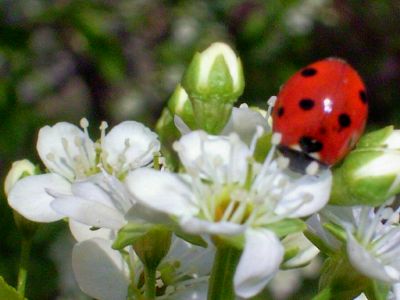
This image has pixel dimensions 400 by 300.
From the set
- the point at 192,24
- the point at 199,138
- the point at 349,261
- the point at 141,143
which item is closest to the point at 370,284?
the point at 349,261

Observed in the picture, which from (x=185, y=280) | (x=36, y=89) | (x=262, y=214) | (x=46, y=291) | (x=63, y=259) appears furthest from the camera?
(x=36, y=89)

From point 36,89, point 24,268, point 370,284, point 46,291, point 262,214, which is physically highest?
point 262,214

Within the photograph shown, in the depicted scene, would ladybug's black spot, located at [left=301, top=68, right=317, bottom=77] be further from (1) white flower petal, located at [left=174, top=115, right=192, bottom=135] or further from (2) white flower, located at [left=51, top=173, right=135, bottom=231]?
(2) white flower, located at [left=51, top=173, right=135, bottom=231]

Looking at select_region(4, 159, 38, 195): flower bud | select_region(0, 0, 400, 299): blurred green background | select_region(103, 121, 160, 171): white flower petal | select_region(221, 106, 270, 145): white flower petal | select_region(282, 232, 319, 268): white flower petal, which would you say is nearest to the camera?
select_region(221, 106, 270, 145): white flower petal

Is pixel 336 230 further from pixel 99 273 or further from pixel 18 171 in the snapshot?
pixel 18 171

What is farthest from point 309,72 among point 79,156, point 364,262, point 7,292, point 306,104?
point 7,292

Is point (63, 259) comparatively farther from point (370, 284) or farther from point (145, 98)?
point (370, 284)

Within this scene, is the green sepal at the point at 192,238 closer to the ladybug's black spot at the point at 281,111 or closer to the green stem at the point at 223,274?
the green stem at the point at 223,274

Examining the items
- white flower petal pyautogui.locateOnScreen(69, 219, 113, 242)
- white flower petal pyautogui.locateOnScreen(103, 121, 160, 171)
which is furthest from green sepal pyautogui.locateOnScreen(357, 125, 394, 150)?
white flower petal pyautogui.locateOnScreen(69, 219, 113, 242)
